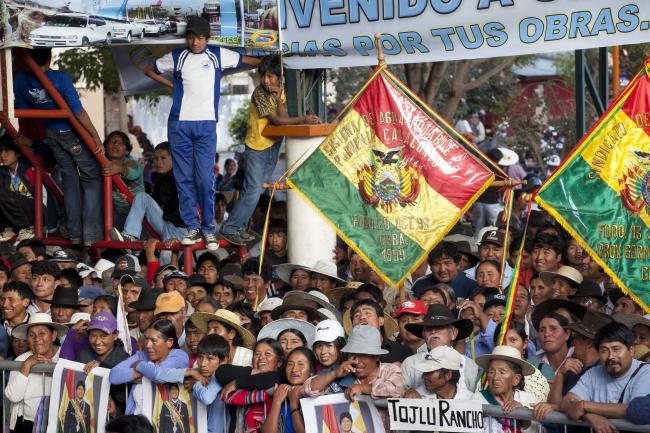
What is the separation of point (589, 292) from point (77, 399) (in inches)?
151

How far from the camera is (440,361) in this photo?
8672 millimetres

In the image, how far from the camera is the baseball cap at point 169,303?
1099 centimetres

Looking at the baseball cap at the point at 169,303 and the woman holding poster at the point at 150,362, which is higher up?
the baseball cap at the point at 169,303

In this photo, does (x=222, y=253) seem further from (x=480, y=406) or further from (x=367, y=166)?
(x=480, y=406)

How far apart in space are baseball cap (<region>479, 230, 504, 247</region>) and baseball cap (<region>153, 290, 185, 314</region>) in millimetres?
3255

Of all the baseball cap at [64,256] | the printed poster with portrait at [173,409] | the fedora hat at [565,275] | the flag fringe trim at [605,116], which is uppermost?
the flag fringe trim at [605,116]

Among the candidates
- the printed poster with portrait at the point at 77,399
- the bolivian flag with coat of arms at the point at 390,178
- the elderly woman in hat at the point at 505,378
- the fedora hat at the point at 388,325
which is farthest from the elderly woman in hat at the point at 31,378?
the elderly woman in hat at the point at 505,378

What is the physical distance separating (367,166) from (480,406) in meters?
4.44

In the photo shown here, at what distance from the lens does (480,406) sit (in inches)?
328

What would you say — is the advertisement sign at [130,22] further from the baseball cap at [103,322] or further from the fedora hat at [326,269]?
the baseball cap at [103,322]

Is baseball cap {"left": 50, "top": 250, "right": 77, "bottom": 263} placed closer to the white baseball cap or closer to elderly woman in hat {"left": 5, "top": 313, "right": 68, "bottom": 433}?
elderly woman in hat {"left": 5, "top": 313, "right": 68, "bottom": 433}

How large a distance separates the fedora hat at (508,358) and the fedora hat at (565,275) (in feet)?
8.62

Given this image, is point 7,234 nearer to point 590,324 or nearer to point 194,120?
point 194,120

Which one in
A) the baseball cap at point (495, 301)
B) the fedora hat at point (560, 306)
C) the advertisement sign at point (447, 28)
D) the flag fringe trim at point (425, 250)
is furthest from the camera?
the advertisement sign at point (447, 28)
